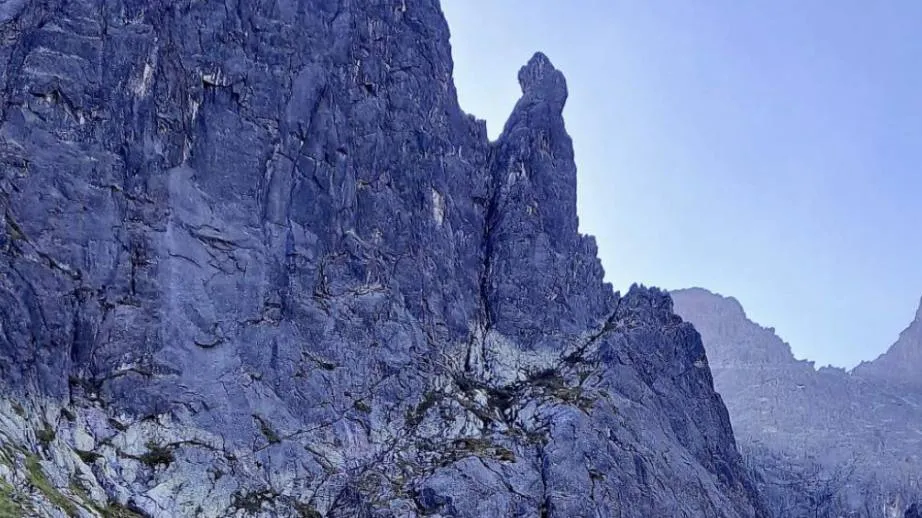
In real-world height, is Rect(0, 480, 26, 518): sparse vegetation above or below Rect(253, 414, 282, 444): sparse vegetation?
below

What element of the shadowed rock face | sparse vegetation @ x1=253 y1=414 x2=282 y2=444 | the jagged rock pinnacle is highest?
the jagged rock pinnacle

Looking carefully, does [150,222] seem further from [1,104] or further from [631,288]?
[631,288]

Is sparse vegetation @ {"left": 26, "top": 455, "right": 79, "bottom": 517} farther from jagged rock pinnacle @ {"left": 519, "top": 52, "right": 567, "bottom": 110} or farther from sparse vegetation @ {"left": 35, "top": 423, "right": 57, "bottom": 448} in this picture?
jagged rock pinnacle @ {"left": 519, "top": 52, "right": 567, "bottom": 110}

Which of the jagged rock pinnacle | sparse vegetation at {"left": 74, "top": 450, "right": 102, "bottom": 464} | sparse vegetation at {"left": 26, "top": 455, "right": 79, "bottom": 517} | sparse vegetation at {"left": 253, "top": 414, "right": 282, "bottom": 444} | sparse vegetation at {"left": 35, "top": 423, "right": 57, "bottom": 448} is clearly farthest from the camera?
the jagged rock pinnacle

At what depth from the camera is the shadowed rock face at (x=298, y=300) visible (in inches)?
4003

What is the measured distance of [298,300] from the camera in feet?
388

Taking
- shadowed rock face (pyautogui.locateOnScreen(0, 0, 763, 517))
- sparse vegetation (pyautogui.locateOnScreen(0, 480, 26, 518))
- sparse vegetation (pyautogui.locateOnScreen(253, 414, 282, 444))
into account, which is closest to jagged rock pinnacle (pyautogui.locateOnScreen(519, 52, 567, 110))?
shadowed rock face (pyautogui.locateOnScreen(0, 0, 763, 517))

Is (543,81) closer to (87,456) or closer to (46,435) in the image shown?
(87,456)

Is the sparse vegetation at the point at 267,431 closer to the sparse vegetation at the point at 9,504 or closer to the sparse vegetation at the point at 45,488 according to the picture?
the sparse vegetation at the point at 45,488

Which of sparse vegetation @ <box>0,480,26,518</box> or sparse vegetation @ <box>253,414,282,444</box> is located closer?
sparse vegetation @ <box>0,480,26,518</box>

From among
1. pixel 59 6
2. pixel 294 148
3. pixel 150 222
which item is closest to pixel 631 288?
pixel 294 148

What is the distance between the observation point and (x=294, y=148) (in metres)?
123

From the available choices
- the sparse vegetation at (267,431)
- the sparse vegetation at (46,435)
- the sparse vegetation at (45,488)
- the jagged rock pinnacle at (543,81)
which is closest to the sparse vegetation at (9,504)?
the sparse vegetation at (45,488)

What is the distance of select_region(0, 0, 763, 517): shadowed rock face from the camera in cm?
10169
